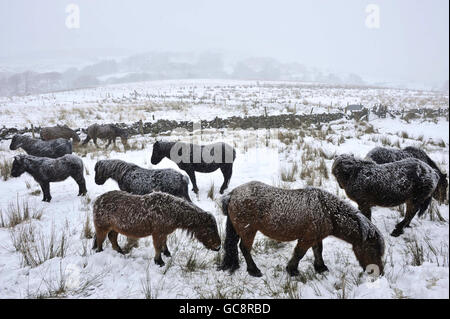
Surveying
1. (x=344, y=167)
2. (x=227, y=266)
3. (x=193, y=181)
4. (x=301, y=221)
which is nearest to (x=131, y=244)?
(x=227, y=266)

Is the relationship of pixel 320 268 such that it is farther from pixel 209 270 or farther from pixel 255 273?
pixel 209 270

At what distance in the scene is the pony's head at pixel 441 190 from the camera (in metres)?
4.27

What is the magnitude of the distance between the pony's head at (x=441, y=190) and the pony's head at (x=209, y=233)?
13.1 ft

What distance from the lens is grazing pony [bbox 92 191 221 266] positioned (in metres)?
3.19

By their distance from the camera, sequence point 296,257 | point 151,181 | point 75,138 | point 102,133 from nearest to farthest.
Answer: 1. point 296,257
2. point 151,181
3. point 75,138
4. point 102,133

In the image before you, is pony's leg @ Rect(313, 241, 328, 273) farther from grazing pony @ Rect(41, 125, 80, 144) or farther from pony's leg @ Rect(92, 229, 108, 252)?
grazing pony @ Rect(41, 125, 80, 144)

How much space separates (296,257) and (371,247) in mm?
808

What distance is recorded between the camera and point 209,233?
10.5 ft

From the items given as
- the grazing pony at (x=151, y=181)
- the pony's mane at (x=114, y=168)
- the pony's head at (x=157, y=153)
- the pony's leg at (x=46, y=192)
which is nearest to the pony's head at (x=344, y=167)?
the grazing pony at (x=151, y=181)

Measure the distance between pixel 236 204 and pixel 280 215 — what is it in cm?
52

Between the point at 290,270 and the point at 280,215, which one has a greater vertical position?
the point at 280,215
